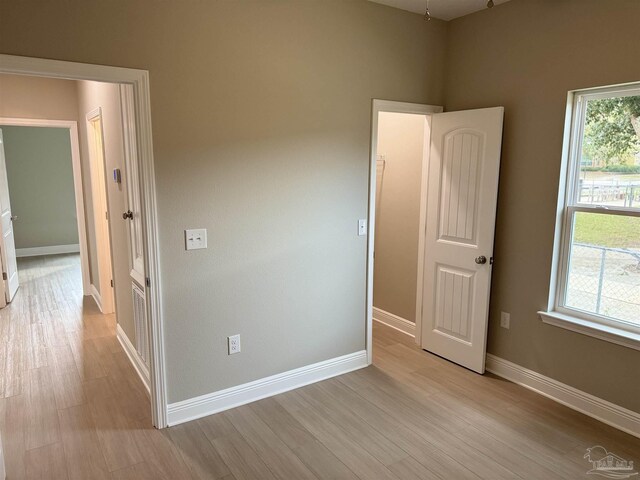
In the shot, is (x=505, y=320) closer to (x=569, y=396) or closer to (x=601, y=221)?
(x=569, y=396)

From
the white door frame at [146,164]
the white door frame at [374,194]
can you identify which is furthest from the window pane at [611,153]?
the white door frame at [146,164]

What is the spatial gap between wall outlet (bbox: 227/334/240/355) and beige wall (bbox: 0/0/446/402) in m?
0.04

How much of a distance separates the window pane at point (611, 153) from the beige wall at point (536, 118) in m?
0.16

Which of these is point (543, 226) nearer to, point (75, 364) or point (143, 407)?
point (143, 407)

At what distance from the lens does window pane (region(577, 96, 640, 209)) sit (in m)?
2.61

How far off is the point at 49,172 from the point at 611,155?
8052 millimetres

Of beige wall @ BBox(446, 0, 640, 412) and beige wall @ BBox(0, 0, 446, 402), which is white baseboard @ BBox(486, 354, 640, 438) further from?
beige wall @ BBox(0, 0, 446, 402)

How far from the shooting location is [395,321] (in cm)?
Answer: 432

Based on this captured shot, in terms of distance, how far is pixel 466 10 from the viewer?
10.7 ft

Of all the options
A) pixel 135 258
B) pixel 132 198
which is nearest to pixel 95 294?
pixel 135 258

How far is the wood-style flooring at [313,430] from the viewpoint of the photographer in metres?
2.36

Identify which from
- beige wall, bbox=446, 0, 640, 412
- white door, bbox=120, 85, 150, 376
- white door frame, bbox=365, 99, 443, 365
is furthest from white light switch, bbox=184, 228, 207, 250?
beige wall, bbox=446, 0, 640, 412

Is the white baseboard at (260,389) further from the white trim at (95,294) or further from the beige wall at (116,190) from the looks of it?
the white trim at (95,294)

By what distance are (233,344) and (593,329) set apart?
227cm
